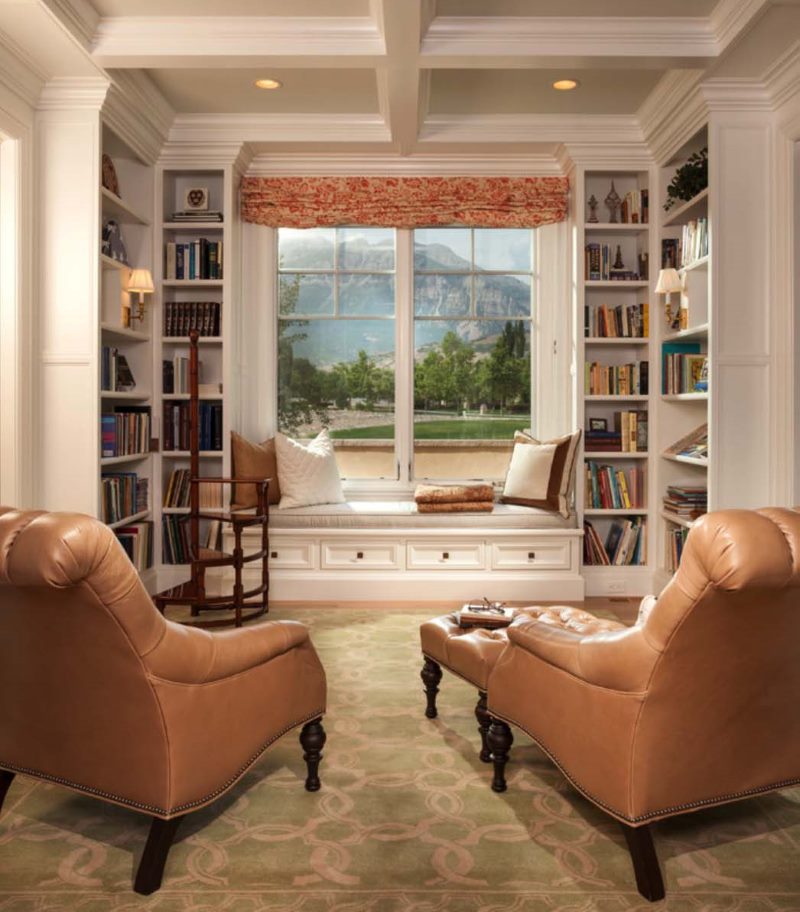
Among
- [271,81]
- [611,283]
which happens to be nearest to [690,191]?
[611,283]

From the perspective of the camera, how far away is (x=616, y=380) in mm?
5492

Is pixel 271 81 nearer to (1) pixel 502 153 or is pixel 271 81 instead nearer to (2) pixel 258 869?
(1) pixel 502 153

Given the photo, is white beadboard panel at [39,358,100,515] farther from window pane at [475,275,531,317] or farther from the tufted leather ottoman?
window pane at [475,275,531,317]

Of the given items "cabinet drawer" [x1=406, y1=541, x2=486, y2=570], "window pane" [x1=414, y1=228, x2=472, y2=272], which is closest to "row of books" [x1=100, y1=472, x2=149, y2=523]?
"cabinet drawer" [x1=406, y1=541, x2=486, y2=570]

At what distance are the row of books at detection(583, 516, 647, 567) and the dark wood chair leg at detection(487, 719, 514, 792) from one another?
3.06 metres

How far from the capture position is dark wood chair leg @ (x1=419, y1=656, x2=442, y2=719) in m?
3.21

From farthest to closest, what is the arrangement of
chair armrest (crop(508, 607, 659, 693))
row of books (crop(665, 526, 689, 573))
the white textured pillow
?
the white textured pillow, row of books (crop(665, 526, 689, 573)), chair armrest (crop(508, 607, 659, 693))

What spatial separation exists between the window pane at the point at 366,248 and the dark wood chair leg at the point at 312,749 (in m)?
3.97

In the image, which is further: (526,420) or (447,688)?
(526,420)

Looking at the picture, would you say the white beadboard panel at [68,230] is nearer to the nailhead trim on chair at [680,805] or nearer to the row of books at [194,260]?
the row of books at [194,260]

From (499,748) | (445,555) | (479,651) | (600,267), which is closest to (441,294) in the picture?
(600,267)

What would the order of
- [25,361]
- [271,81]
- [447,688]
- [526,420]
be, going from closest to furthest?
[447,688] → [25,361] → [271,81] → [526,420]

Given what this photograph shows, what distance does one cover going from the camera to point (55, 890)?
200 cm

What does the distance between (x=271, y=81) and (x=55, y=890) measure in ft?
13.4
